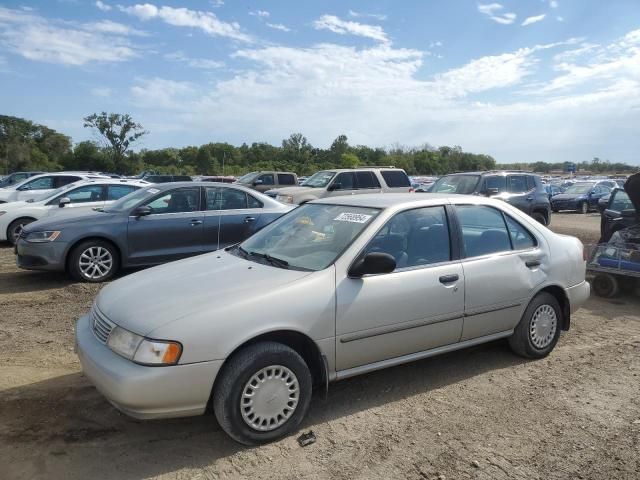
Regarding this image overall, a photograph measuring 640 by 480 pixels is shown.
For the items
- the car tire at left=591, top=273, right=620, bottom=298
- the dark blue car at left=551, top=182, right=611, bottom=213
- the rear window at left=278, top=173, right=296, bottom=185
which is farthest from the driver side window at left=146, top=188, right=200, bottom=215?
the dark blue car at left=551, top=182, right=611, bottom=213

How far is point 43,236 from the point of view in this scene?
7398 millimetres

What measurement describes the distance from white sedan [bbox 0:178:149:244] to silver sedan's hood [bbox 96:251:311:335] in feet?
24.7

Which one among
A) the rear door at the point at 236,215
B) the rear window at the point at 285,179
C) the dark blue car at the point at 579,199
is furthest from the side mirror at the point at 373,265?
the dark blue car at the point at 579,199

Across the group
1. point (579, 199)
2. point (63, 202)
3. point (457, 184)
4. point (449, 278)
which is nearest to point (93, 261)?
point (63, 202)

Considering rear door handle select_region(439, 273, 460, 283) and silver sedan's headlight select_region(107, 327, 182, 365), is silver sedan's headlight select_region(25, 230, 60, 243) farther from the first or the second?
rear door handle select_region(439, 273, 460, 283)

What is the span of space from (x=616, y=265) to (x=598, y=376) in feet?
11.9

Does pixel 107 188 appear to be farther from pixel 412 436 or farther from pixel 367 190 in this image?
pixel 412 436

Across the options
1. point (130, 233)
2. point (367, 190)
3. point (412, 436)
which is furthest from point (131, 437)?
point (367, 190)

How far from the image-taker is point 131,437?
3.38 m

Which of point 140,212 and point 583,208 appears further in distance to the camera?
point 583,208

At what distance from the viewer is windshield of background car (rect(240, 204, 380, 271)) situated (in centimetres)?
383

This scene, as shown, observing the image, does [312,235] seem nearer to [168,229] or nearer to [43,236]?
[168,229]

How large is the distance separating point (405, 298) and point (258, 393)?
4.27 ft

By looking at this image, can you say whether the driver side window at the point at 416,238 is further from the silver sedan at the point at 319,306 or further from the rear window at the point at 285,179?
the rear window at the point at 285,179
